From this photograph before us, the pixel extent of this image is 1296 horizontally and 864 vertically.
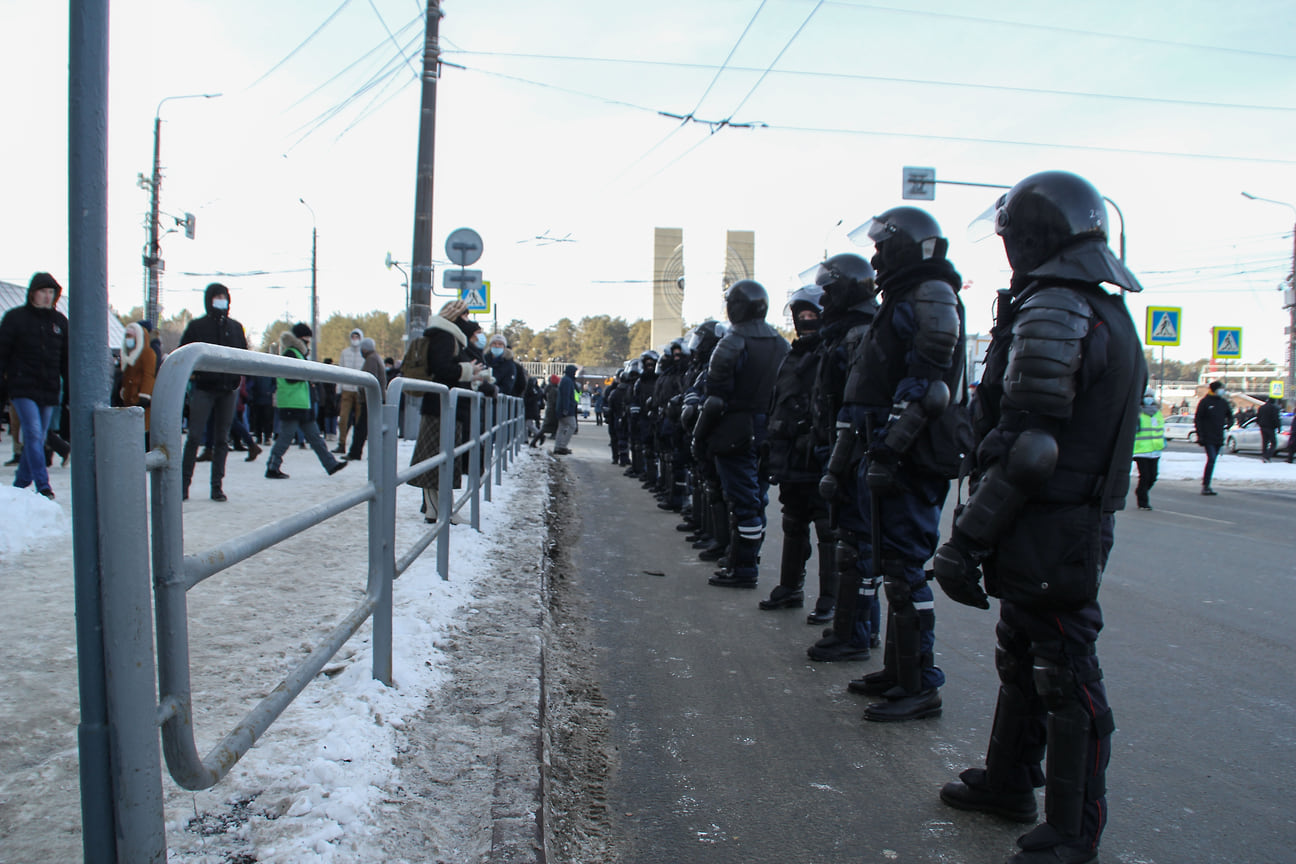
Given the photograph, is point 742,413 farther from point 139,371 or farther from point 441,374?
point 139,371

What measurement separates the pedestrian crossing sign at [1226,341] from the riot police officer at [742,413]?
20933mm

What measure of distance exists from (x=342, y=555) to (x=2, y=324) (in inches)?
146

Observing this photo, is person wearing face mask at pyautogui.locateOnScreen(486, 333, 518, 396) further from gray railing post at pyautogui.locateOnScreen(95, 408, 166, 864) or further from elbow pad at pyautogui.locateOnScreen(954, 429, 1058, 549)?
gray railing post at pyautogui.locateOnScreen(95, 408, 166, 864)

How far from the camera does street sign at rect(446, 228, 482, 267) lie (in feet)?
40.4

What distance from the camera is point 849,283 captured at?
15.2ft

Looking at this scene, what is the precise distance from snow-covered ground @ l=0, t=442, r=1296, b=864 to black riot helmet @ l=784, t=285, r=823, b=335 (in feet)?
Result: 7.21

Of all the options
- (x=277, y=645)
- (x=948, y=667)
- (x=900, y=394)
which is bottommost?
(x=948, y=667)

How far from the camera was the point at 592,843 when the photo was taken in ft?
8.29

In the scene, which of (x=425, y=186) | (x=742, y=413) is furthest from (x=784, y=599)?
(x=425, y=186)

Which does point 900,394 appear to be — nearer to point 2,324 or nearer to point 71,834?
point 71,834

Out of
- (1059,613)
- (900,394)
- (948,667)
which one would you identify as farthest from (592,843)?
(948,667)

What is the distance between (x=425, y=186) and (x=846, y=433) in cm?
926

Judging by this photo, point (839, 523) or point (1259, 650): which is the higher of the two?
point (839, 523)

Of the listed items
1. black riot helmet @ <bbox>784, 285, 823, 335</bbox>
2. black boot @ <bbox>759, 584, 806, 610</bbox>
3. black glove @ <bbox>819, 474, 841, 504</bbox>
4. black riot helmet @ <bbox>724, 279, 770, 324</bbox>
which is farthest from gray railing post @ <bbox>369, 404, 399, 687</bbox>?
black riot helmet @ <bbox>724, 279, 770, 324</bbox>
